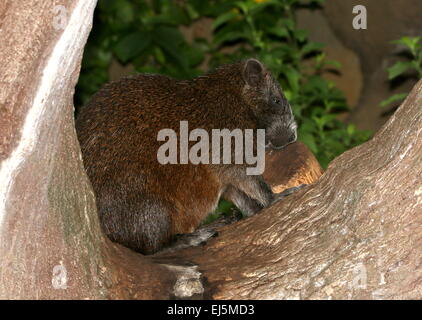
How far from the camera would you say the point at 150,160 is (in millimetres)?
5102

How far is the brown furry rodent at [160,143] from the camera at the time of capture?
16.4ft

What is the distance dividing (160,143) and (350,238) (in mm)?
1554

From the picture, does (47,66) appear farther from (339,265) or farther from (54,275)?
(339,265)

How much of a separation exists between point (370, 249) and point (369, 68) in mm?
6746

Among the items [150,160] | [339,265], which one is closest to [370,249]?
[339,265]

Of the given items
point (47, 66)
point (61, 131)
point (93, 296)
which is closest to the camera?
point (47, 66)

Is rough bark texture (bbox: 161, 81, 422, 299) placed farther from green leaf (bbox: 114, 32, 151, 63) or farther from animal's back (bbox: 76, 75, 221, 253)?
green leaf (bbox: 114, 32, 151, 63)

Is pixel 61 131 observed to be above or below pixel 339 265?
above

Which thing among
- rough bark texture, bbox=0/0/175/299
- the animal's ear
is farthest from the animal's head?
rough bark texture, bbox=0/0/175/299

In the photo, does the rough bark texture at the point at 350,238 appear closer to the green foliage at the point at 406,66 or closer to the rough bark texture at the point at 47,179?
the rough bark texture at the point at 47,179

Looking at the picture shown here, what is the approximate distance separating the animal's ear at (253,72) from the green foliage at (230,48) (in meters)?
1.54

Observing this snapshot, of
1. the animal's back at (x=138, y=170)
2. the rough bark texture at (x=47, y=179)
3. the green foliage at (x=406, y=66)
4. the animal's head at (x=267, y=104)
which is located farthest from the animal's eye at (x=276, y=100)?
the rough bark texture at (x=47, y=179)

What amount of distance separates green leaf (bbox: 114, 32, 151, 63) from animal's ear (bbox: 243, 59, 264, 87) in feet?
10.6

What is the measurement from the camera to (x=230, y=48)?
11.0 meters
